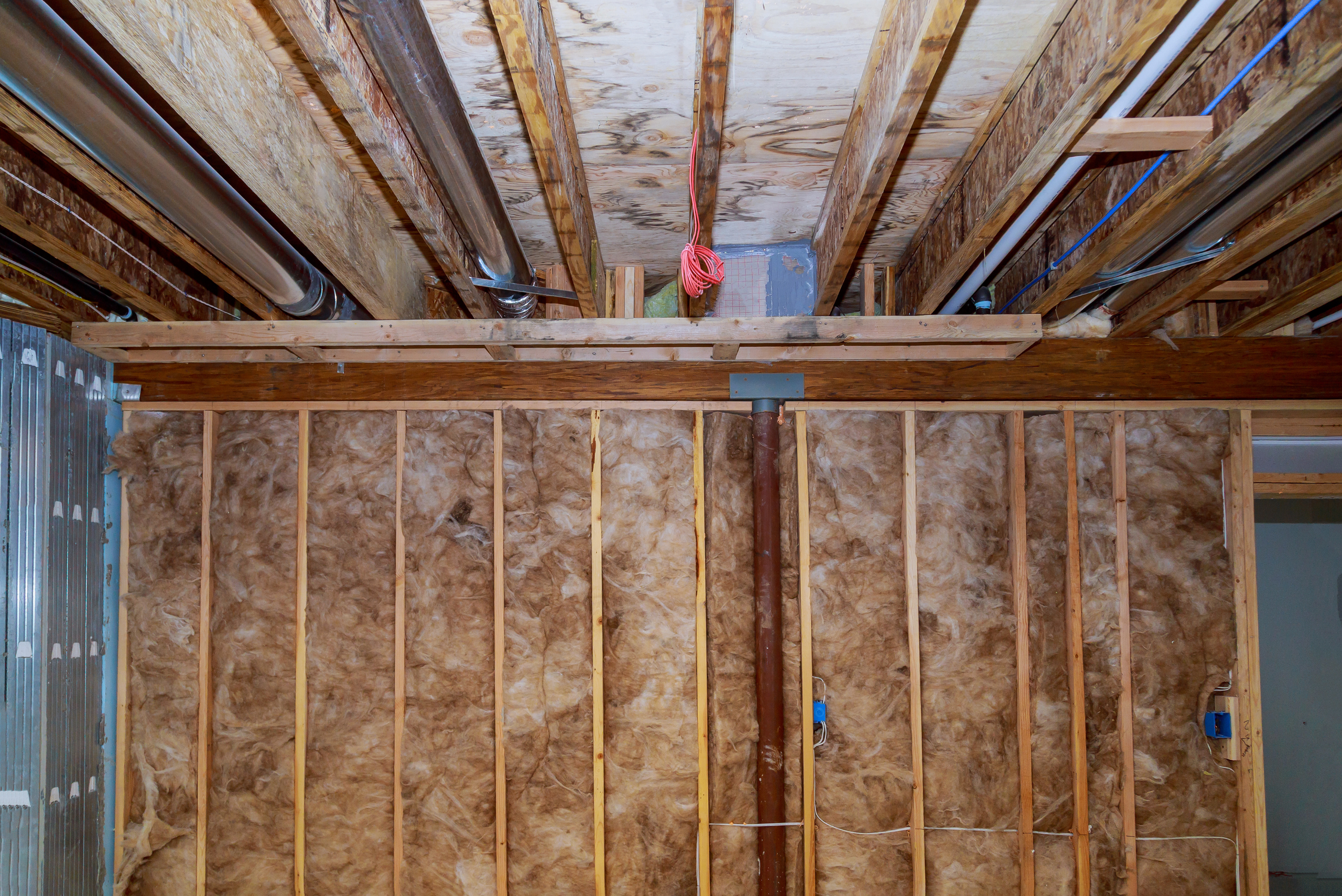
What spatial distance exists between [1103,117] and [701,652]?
8.05ft

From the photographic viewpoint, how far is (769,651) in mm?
3352

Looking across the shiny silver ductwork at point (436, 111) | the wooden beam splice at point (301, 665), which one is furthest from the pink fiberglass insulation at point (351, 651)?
the shiny silver ductwork at point (436, 111)

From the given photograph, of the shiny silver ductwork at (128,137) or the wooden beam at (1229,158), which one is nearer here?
the shiny silver ductwork at (128,137)

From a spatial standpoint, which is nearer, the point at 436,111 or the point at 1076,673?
the point at 436,111

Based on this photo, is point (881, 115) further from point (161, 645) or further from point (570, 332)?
point (161, 645)

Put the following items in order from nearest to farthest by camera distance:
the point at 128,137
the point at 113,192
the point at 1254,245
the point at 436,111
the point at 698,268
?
the point at 128,137, the point at 436,111, the point at 113,192, the point at 1254,245, the point at 698,268

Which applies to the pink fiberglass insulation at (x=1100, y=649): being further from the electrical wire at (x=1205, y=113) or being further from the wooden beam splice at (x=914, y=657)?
the electrical wire at (x=1205, y=113)

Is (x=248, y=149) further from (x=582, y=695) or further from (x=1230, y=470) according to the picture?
(x=1230, y=470)

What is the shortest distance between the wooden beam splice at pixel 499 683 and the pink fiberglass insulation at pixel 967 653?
1.84m

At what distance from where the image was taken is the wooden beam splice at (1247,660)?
10.7 ft

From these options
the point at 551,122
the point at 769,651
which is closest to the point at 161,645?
the point at 769,651

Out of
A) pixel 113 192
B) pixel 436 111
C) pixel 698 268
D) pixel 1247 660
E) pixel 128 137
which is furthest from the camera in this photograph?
pixel 1247 660

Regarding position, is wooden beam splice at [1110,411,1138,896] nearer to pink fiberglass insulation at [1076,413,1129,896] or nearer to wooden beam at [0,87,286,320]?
A: pink fiberglass insulation at [1076,413,1129,896]

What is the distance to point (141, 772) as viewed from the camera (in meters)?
Result: 3.40
